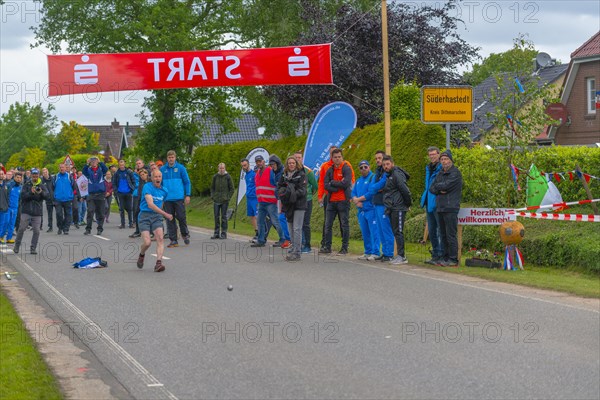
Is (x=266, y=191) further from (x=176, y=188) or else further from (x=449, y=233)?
(x=449, y=233)

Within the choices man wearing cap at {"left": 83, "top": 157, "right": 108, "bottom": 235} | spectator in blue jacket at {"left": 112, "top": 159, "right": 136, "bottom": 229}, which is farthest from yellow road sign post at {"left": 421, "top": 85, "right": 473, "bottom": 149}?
man wearing cap at {"left": 83, "top": 157, "right": 108, "bottom": 235}

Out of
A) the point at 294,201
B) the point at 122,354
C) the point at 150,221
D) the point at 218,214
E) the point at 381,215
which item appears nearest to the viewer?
the point at 122,354

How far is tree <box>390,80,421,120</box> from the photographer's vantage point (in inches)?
1192

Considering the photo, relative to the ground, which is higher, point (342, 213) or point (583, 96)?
point (583, 96)

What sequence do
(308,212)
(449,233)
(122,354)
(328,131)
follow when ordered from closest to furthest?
1. (122,354)
2. (449,233)
3. (308,212)
4. (328,131)

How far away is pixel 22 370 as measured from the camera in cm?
812

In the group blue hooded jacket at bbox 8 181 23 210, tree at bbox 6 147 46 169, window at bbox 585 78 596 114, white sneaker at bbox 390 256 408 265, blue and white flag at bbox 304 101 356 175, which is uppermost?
window at bbox 585 78 596 114

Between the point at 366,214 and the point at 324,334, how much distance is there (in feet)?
26.5

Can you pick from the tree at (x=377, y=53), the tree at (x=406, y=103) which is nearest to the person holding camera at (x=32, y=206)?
the tree at (x=406, y=103)

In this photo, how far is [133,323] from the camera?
10750mm

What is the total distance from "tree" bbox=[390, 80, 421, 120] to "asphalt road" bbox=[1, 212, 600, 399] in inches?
585

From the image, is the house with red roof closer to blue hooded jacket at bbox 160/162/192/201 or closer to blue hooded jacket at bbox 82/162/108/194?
blue hooded jacket at bbox 82/162/108/194

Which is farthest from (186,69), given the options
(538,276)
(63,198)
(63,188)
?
(538,276)

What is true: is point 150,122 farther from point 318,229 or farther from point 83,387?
point 83,387
